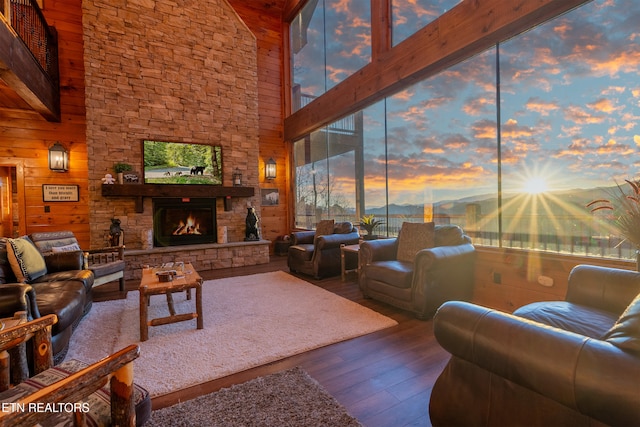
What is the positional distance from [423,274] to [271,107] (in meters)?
5.82

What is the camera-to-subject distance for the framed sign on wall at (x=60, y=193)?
5211 mm

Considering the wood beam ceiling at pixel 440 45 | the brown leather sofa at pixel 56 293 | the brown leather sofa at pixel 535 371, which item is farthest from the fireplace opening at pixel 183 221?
the brown leather sofa at pixel 535 371

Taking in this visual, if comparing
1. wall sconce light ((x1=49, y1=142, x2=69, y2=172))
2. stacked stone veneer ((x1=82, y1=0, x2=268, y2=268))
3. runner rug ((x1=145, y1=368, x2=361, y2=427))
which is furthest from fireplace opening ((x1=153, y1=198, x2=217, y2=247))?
runner rug ((x1=145, y1=368, x2=361, y2=427))

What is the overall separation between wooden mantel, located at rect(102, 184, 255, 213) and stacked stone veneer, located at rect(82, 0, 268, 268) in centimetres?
23

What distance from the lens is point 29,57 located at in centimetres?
379

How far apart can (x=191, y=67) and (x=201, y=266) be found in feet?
12.9

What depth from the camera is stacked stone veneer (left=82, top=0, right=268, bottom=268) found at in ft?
17.1

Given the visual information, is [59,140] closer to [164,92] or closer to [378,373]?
[164,92]

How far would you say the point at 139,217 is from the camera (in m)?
5.44

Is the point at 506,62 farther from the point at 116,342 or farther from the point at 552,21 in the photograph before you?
the point at 116,342

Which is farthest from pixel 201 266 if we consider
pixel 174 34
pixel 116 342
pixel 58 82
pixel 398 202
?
pixel 174 34

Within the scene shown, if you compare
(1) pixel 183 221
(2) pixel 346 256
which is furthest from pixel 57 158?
(2) pixel 346 256

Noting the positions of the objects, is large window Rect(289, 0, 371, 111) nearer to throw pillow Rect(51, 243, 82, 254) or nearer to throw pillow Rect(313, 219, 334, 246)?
throw pillow Rect(313, 219, 334, 246)

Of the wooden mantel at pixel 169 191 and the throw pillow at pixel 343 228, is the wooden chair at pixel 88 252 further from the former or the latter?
the throw pillow at pixel 343 228
